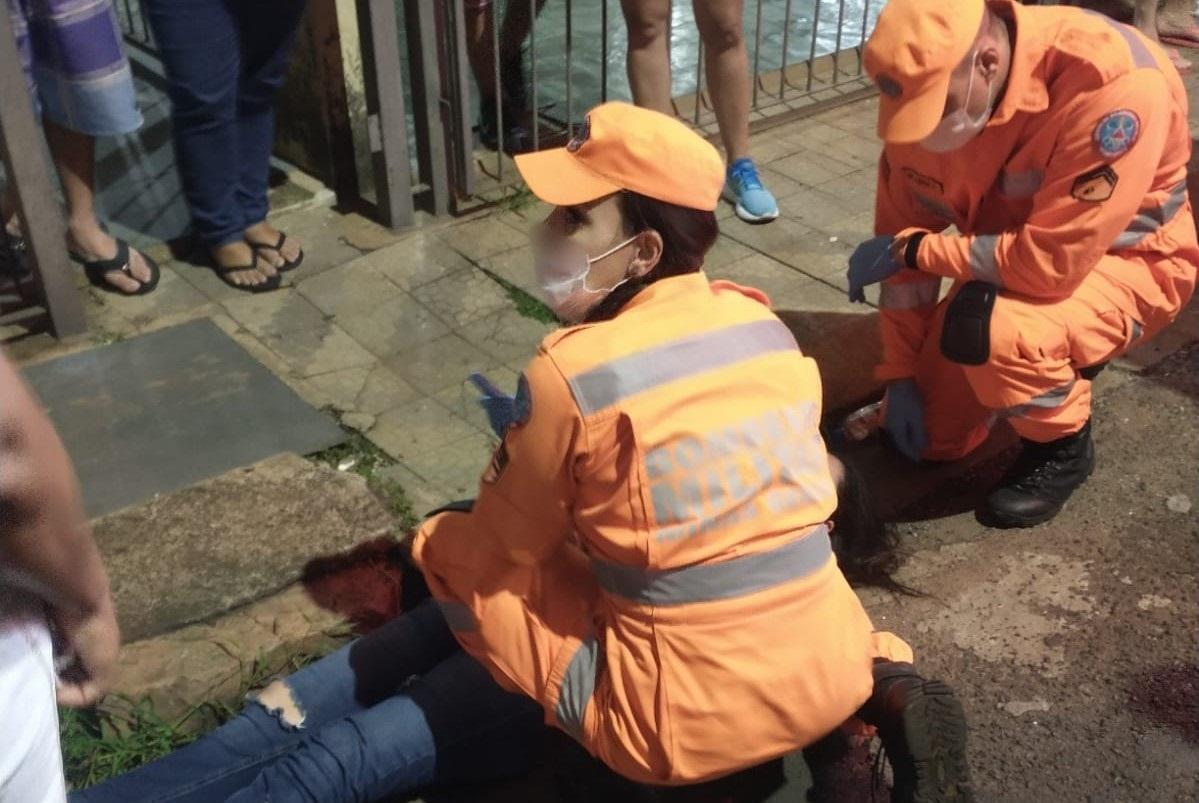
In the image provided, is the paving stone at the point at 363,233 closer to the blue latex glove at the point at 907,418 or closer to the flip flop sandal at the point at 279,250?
the flip flop sandal at the point at 279,250

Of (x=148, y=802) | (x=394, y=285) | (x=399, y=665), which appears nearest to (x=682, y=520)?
(x=399, y=665)

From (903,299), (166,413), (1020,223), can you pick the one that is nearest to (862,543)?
(903,299)

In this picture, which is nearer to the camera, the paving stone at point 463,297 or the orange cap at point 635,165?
the orange cap at point 635,165

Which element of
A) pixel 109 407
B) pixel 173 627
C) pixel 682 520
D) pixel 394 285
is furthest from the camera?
pixel 394 285

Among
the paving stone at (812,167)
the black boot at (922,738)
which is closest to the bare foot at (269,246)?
the paving stone at (812,167)

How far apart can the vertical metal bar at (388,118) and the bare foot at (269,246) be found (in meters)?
0.38

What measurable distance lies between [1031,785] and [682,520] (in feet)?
3.79

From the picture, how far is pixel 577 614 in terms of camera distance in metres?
2.22

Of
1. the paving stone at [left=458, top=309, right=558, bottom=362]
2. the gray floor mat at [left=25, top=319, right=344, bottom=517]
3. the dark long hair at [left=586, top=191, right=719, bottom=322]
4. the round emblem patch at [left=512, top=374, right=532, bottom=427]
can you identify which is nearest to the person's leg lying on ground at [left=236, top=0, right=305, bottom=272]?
the gray floor mat at [left=25, top=319, right=344, bottom=517]

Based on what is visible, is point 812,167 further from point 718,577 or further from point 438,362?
point 718,577

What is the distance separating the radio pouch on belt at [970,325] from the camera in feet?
10.1

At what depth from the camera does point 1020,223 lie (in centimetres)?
314

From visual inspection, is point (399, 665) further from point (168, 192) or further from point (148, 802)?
point (168, 192)

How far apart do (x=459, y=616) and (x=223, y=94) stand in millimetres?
2241
